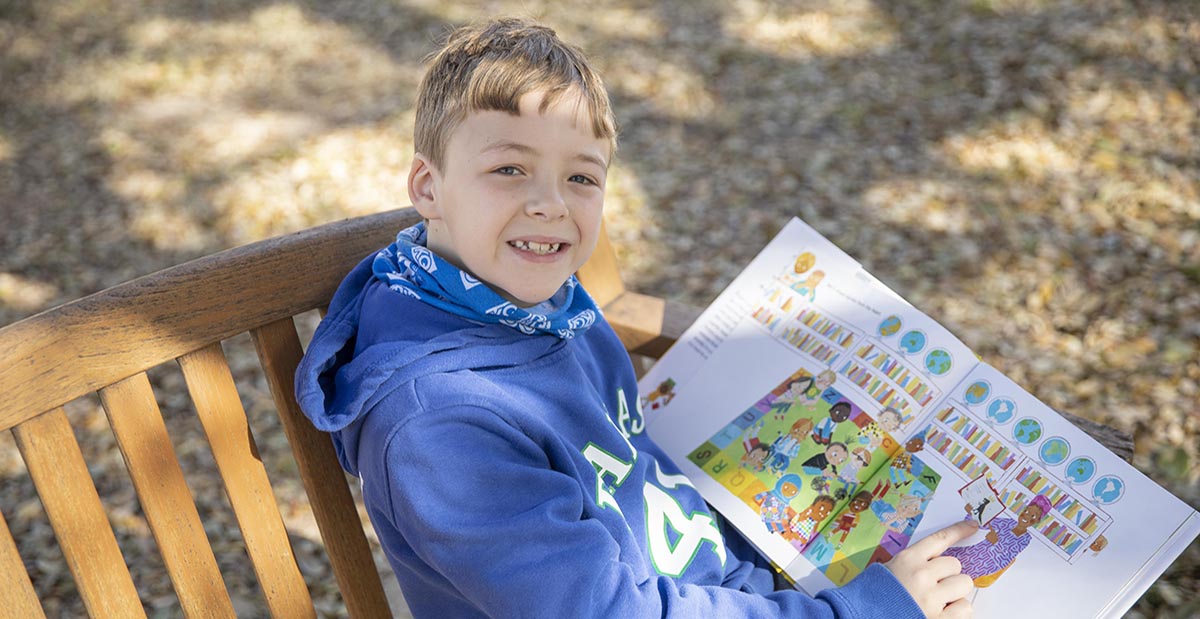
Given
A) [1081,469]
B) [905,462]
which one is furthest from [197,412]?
[1081,469]

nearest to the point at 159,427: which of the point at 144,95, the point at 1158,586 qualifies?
the point at 1158,586

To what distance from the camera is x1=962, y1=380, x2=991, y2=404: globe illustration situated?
1.67 meters

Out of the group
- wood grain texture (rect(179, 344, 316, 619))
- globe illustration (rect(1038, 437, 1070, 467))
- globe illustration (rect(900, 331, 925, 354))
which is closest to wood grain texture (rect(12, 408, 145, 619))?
wood grain texture (rect(179, 344, 316, 619))

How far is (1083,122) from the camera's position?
4.42 m

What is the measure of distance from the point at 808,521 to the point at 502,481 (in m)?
0.64

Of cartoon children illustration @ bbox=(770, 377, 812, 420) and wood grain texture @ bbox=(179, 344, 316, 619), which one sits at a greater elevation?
cartoon children illustration @ bbox=(770, 377, 812, 420)

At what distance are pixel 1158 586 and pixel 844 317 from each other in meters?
1.39

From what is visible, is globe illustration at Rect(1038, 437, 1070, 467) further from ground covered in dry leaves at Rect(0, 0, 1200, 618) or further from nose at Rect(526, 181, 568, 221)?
ground covered in dry leaves at Rect(0, 0, 1200, 618)

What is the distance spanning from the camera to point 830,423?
5.86 ft

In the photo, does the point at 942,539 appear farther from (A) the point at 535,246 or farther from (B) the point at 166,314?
(B) the point at 166,314

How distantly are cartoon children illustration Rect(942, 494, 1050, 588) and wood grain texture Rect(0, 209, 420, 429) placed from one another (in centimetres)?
114

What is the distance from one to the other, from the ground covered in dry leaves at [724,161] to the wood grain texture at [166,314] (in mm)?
1476

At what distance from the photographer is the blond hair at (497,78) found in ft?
4.84

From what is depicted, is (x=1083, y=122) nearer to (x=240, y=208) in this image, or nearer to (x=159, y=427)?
(x=240, y=208)
